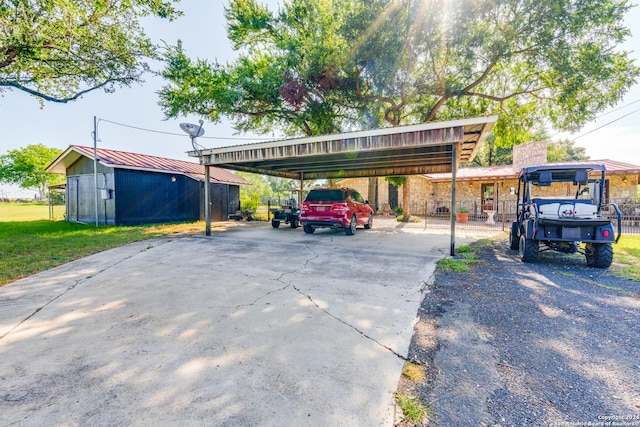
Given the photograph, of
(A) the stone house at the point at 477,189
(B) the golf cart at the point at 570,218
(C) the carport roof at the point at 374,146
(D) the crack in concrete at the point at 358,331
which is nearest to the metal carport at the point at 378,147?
(C) the carport roof at the point at 374,146

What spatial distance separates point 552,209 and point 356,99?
35.5 ft

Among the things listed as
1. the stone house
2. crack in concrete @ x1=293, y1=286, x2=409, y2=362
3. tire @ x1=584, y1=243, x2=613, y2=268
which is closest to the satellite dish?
crack in concrete @ x1=293, y1=286, x2=409, y2=362

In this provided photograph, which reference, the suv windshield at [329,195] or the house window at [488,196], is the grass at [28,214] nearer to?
the suv windshield at [329,195]

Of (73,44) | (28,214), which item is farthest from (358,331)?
(28,214)

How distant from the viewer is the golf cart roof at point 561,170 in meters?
5.84

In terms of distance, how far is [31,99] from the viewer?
41.3ft

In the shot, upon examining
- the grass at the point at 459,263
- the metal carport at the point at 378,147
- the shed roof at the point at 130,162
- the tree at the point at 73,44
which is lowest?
the grass at the point at 459,263

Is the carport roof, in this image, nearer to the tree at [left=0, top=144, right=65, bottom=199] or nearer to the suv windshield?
the suv windshield

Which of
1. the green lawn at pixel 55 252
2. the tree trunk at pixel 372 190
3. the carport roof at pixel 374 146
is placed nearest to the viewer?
the green lawn at pixel 55 252

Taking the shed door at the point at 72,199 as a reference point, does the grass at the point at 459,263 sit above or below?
below

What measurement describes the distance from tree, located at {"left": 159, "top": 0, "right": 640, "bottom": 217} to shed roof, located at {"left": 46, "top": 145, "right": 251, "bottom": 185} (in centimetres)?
305

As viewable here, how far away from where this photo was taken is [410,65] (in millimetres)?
12688

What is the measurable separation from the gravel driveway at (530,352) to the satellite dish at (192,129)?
344 inches

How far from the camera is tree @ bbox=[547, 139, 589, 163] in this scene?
91.1ft
